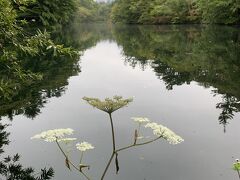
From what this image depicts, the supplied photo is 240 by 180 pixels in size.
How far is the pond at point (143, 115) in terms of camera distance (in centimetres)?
868

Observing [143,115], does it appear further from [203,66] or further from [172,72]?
[203,66]

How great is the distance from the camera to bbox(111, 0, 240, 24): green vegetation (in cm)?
6303

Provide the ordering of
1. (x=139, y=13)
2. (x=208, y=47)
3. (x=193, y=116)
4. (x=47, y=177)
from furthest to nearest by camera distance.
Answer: (x=139, y=13) → (x=208, y=47) → (x=193, y=116) → (x=47, y=177)

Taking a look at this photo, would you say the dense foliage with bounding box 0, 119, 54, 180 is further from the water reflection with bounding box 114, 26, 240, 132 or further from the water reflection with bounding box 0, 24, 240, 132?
the water reflection with bounding box 114, 26, 240, 132

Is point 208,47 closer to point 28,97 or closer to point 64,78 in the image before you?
point 64,78

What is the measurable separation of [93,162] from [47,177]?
112cm

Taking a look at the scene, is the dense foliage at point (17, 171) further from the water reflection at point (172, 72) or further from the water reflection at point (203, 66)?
the water reflection at point (203, 66)

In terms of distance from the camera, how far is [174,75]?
20922mm

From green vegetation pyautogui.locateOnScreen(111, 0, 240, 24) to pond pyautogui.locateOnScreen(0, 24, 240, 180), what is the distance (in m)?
39.1

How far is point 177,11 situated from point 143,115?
255ft

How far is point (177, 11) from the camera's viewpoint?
8781 centimetres

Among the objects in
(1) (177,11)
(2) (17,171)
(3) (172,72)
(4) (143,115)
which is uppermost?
(2) (17,171)

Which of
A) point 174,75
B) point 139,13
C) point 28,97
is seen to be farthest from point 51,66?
point 139,13

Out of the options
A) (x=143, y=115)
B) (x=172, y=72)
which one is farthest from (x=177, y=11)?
(x=143, y=115)
